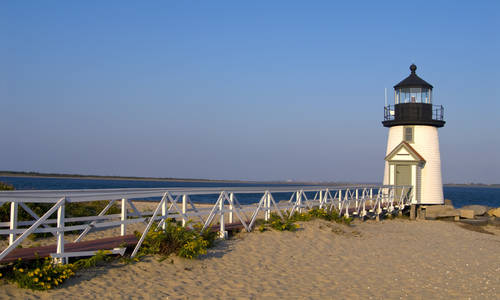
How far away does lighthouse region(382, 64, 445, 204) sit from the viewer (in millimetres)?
24859

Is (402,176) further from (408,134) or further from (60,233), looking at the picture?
(60,233)

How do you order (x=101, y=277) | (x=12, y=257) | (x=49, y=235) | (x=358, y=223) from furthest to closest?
(x=358, y=223), (x=49, y=235), (x=101, y=277), (x=12, y=257)

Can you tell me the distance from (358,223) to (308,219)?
4.62 m

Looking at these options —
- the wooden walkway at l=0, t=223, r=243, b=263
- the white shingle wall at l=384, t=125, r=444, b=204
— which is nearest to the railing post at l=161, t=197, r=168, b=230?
the wooden walkway at l=0, t=223, r=243, b=263

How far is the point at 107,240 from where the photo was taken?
8812 mm

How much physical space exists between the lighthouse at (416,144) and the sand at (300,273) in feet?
38.8

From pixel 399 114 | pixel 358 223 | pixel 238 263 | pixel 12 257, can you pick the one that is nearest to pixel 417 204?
pixel 399 114


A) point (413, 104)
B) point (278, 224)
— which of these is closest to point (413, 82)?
point (413, 104)

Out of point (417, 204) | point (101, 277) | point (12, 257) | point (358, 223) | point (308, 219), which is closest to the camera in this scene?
point (12, 257)

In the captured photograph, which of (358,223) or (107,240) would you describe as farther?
(358,223)

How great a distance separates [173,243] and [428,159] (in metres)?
19.9

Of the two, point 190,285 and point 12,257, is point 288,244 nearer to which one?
point 190,285

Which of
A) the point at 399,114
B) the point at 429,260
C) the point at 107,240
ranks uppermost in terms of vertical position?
the point at 399,114

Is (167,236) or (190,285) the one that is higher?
(167,236)
